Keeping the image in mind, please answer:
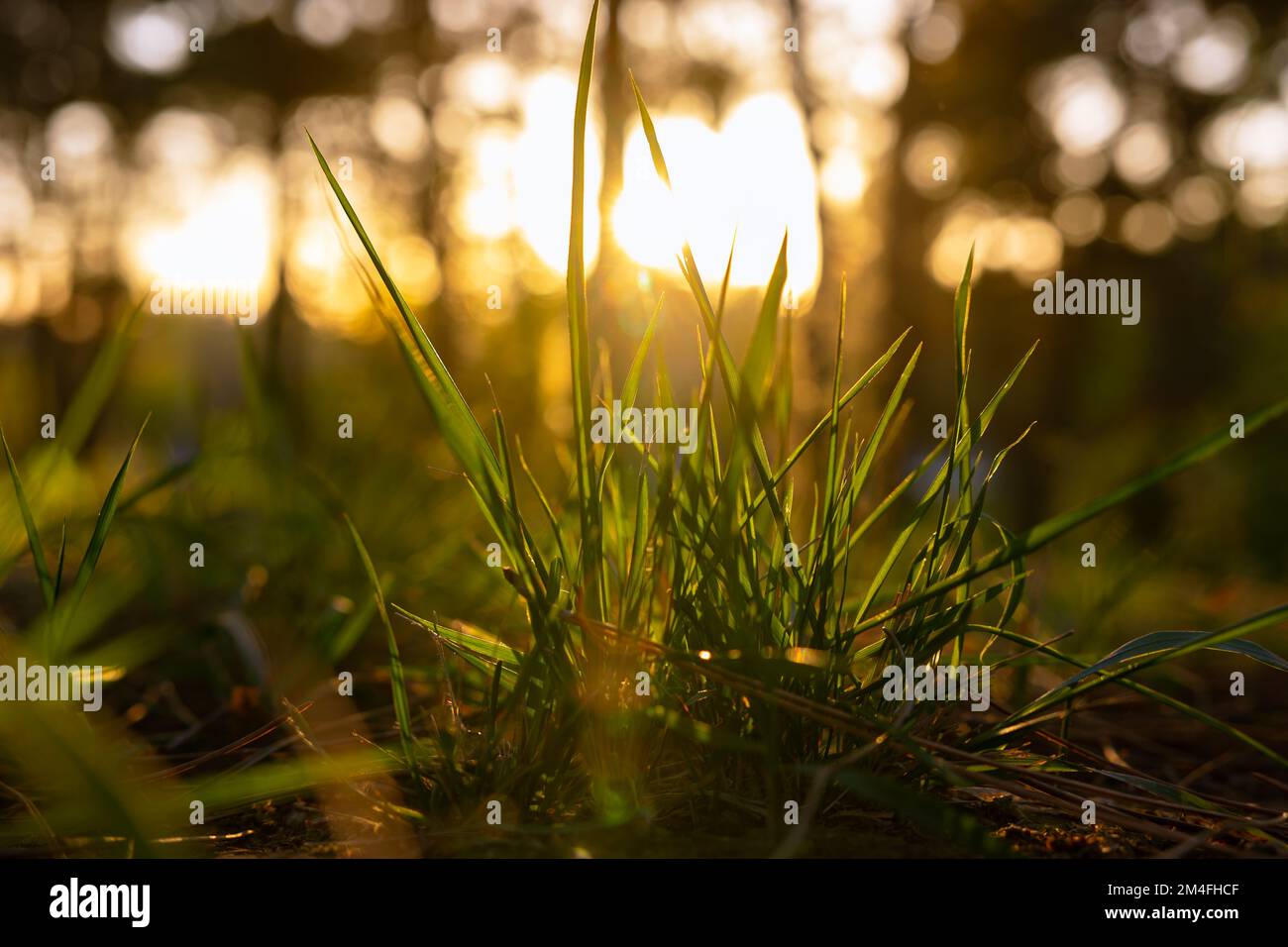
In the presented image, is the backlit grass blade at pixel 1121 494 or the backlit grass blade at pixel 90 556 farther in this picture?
the backlit grass blade at pixel 90 556

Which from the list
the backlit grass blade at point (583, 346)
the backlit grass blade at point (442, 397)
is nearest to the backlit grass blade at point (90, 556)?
the backlit grass blade at point (442, 397)

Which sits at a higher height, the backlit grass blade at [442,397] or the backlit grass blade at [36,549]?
the backlit grass blade at [442,397]

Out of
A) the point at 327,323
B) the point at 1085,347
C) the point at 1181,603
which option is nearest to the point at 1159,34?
the point at 1085,347

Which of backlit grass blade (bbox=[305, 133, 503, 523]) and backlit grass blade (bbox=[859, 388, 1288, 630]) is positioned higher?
backlit grass blade (bbox=[305, 133, 503, 523])

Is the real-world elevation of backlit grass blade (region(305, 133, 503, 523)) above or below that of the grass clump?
above

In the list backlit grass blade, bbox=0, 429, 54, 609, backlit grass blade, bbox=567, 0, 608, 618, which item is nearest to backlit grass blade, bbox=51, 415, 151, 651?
backlit grass blade, bbox=0, 429, 54, 609

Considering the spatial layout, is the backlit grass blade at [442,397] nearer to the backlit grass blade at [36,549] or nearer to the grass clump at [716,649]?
the grass clump at [716,649]

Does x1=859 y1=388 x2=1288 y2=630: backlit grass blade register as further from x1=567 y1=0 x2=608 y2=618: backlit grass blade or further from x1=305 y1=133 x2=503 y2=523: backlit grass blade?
x1=305 y1=133 x2=503 y2=523: backlit grass blade

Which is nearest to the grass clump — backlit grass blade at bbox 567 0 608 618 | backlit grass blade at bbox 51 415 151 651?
backlit grass blade at bbox 567 0 608 618

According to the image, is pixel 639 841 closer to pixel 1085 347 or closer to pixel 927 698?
pixel 927 698

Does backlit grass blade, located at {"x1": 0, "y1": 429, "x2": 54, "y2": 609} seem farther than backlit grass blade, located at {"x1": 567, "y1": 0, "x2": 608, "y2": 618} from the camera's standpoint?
Yes

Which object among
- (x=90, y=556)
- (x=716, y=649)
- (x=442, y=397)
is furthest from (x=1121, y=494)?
(x=90, y=556)

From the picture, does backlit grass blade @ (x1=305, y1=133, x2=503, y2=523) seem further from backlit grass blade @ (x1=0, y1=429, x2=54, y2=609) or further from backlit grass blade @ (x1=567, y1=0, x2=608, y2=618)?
backlit grass blade @ (x1=0, y1=429, x2=54, y2=609)

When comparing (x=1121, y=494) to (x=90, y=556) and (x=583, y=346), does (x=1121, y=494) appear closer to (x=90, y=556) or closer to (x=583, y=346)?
(x=583, y=346)
